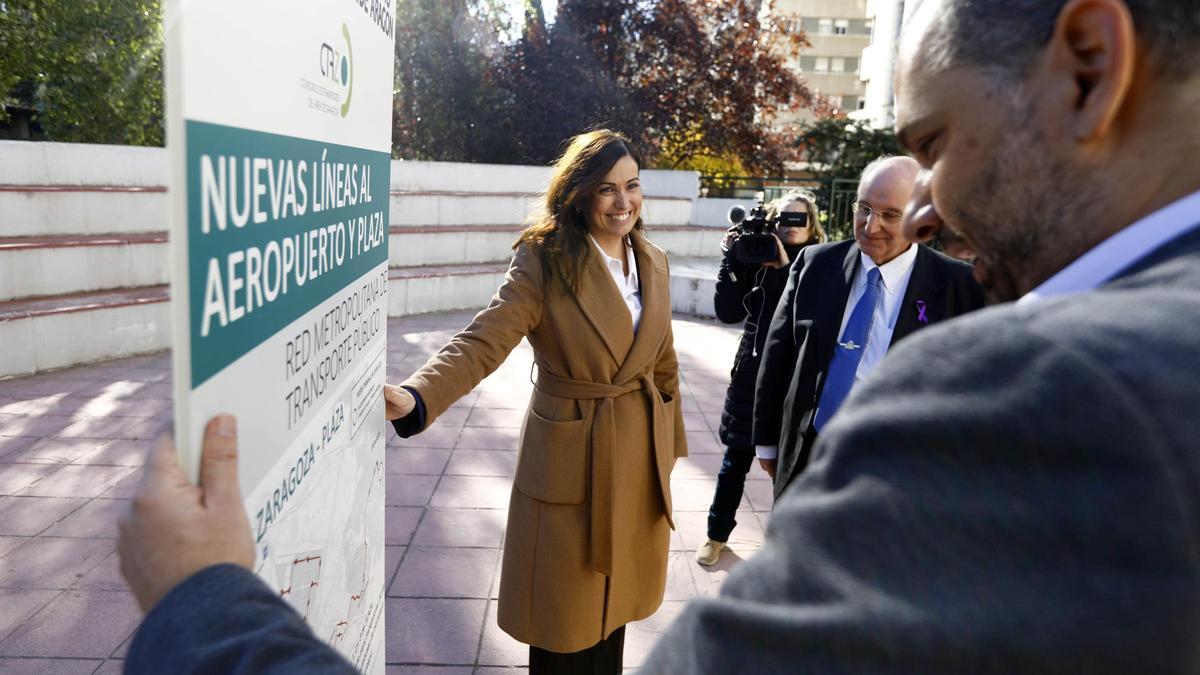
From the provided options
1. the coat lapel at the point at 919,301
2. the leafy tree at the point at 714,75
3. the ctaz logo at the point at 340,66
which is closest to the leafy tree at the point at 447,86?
the leafy tree at the point at 714,75

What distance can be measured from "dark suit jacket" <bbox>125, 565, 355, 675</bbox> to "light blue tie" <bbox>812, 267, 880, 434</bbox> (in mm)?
2261

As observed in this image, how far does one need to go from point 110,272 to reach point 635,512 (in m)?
6.91

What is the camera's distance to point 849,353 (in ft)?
9.37

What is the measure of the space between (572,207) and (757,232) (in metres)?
1.45

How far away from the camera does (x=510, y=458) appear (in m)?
5.23

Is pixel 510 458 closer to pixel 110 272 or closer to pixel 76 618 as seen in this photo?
pixel 76 618

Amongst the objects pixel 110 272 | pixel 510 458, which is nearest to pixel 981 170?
pixel 510 458

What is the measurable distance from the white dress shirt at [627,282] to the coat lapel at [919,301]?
873 mm

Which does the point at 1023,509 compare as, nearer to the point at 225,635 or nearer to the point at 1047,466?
the point at 1047,466

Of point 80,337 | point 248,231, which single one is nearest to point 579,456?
point 248,231

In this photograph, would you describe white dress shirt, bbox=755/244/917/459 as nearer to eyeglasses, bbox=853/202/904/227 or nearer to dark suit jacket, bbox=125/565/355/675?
eyeglasses, bbox=853/202/904/227

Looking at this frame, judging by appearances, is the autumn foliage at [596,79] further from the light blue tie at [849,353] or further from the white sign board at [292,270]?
the white sign board at [292,270]

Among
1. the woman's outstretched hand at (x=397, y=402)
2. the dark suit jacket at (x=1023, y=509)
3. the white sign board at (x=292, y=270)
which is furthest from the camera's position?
the woman's outstretched hand at (x=397, y=402)

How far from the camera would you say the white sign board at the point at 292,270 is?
0.84 metres
